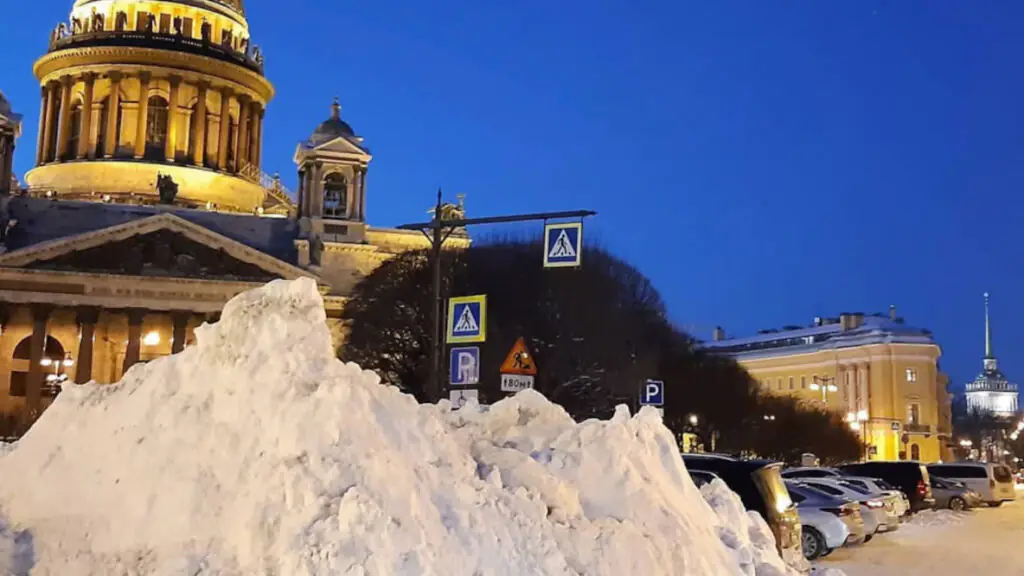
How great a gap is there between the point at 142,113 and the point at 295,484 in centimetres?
6407

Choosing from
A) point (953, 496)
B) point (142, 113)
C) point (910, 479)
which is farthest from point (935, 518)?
point (142, 113)

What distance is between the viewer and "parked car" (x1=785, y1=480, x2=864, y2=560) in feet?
63.6

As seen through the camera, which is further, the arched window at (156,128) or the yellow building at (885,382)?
the yellow building at (885,382)

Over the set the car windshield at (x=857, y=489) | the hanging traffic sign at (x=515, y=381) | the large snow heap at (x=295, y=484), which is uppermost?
the hanging traffic sign at (x=515, y=381)

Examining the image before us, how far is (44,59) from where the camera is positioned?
229ft

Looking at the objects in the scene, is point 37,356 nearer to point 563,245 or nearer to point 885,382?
point 563,245

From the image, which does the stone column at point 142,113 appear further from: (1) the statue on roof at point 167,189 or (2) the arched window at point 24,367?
(2) the arched window at point 24,367

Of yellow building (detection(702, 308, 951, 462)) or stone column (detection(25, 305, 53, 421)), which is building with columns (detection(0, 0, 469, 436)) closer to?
stone column (detection(25, 305, 53, 421))

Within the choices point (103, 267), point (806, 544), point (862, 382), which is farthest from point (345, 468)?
point (862, 382)

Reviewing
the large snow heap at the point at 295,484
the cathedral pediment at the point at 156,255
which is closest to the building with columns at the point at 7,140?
the cathedral pediment at the point at 156,255

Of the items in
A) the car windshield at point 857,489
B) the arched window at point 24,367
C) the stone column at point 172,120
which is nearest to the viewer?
the car windshield at point 857,489

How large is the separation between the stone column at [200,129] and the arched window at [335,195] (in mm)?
12391

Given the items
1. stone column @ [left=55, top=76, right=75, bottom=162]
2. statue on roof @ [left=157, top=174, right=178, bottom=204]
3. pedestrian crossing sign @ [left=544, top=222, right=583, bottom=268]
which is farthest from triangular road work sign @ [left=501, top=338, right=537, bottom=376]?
stone column @ [left=55, top=76, right=75, bottom=162]

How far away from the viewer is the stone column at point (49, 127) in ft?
226
